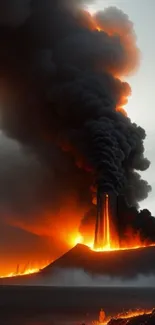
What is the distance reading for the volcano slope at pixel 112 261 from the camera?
135 m

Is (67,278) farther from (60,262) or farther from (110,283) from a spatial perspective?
(110,283)

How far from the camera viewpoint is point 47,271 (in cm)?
18038

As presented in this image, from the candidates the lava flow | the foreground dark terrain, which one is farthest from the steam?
the lava flow

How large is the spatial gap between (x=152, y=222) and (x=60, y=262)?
5764cm

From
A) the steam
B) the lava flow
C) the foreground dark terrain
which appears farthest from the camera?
the steam

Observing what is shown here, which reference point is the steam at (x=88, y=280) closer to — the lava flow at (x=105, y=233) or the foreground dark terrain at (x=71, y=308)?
the foreground dark terrain at (x=71, y=308)

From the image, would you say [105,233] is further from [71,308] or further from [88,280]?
[88,280]

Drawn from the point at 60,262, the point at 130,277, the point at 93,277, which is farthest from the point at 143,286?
the point at 60,262

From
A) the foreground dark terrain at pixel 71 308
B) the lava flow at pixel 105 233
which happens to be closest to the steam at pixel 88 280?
the foreground dark terrain at pixel 71 308

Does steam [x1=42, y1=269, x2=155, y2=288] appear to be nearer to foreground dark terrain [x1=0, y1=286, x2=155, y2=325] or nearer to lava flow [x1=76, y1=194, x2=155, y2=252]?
foreground dark terrain [x1=0, y1=286, x2=155, y2=325]

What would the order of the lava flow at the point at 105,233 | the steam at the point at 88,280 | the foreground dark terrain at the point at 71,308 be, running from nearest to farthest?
the foreground dark terrain at the point at 71,308, the lava flow at the point at 105,233, the steam at the point at 88,280

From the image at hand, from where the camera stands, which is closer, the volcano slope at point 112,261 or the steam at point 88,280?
the volcano slope at point 112,261

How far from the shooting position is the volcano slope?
135 meters

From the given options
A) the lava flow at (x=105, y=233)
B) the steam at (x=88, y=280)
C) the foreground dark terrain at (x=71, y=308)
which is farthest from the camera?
the steam at (x=88, y=280)
